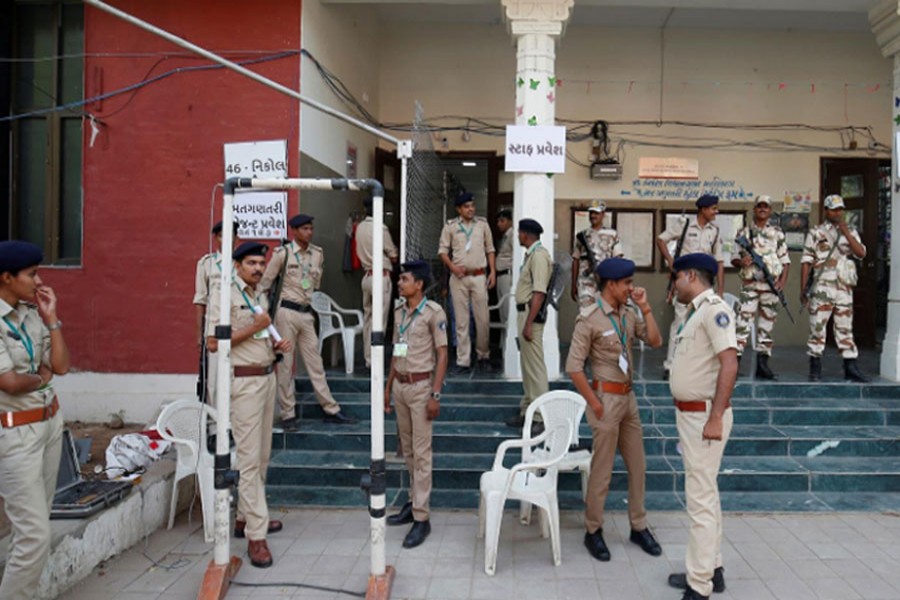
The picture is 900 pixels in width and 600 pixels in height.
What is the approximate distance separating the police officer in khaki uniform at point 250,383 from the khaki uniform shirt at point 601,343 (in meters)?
1.87

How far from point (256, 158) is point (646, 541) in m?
4.97

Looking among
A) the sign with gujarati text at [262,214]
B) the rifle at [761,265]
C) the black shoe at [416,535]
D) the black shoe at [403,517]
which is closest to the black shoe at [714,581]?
the black shoe at [416,535]

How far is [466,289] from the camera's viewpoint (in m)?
6.76

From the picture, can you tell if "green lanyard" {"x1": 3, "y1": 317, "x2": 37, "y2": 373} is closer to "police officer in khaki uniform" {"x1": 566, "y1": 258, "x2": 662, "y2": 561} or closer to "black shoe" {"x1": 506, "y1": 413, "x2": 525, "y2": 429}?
"police officer in khaki uniform" {"x1": 566, "y1": 258, "x2": 662, "y2": 561}

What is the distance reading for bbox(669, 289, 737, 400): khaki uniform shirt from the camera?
346 centimetres

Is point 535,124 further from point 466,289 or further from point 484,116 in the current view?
point 484,116

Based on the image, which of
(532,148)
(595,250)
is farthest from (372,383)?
(595,250)

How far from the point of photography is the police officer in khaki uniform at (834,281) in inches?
253

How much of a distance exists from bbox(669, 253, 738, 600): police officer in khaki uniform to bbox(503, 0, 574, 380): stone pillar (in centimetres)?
279

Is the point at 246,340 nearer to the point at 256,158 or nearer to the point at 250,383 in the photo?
the point at 250,383

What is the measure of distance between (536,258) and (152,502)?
3517mm

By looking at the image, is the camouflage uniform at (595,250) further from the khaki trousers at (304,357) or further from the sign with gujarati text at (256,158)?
the sign with gujarati text at (256,158)

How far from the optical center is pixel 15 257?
9.99 ft

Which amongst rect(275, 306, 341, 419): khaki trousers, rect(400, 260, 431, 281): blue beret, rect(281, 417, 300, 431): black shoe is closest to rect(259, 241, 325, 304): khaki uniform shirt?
rect(275, 306, 341, 419): khaki trousers
